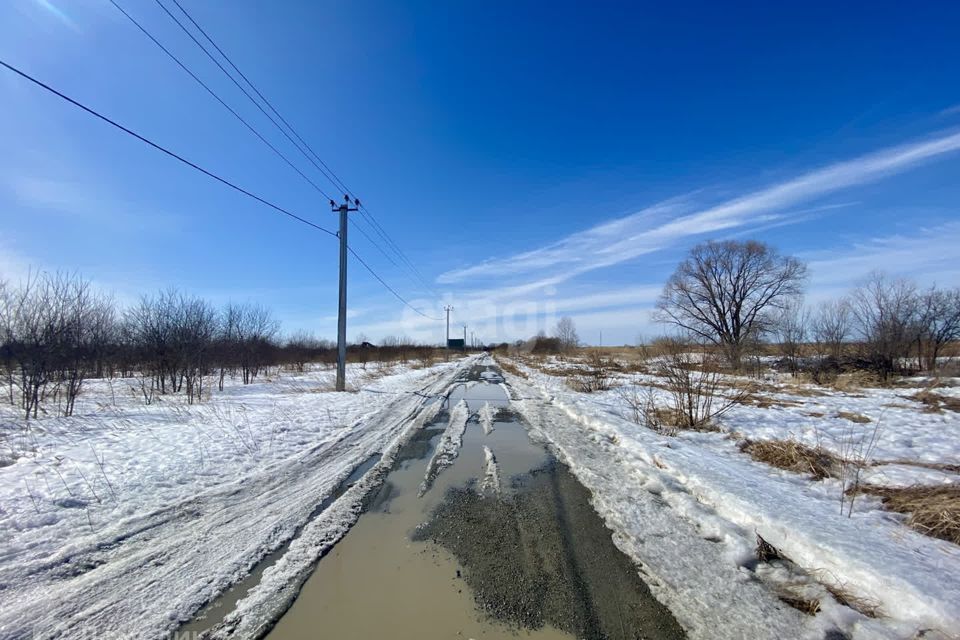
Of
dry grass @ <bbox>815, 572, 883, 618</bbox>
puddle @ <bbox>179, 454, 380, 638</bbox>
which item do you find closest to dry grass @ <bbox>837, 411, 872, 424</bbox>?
dry grass @ <bbox>815, 572, 883, 618</bbox>

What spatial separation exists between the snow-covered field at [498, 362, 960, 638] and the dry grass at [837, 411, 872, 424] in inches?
30.8

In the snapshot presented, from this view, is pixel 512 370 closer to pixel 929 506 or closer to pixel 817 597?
pixel 929 506

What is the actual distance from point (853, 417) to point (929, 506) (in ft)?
21.9

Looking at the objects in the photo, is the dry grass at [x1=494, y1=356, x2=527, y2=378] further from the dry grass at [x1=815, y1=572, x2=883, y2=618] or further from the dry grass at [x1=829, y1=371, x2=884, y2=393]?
the dry grass at [x1=815, y1=572, x2=883, y2=618]

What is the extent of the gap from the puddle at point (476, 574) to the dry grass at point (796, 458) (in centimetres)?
330

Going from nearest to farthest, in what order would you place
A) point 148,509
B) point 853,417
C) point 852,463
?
point 148,509
point 852,463
point 853,417

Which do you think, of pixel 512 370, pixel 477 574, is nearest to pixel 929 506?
pixel 477 574

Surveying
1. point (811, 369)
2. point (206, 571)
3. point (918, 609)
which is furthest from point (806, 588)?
point (811, 369)

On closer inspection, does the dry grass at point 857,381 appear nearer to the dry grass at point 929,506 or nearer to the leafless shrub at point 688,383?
the leafless shrub at point 688,383

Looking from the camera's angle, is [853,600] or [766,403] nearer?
[853,600]

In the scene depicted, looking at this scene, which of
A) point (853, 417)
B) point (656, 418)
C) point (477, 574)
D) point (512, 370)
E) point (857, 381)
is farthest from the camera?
point (512, 370)

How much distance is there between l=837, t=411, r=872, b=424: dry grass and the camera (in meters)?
8.21

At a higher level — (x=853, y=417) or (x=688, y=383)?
(x=688, y=383)

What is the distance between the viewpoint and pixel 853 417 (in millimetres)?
8500
